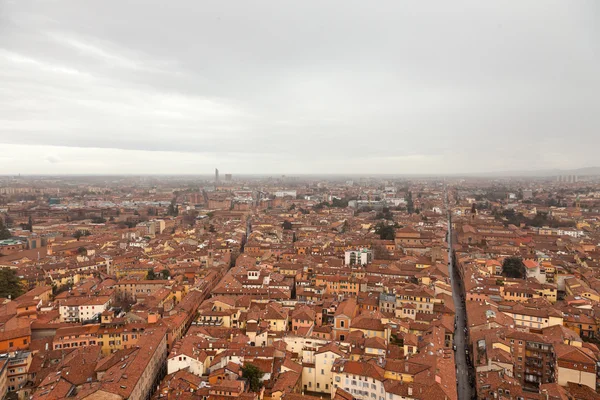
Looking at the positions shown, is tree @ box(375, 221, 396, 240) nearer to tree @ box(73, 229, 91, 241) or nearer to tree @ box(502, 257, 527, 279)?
tree @ box(502, 257, 527, 279)

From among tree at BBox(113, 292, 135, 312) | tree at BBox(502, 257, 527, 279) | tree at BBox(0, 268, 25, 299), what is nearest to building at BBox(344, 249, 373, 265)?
tree at BBox(502, 257, 527, 279)

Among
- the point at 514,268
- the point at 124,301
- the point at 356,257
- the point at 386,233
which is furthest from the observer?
the point at 386,233

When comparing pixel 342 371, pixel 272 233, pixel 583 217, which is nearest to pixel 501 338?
pixel 342 371

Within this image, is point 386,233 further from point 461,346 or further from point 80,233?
point 80,233

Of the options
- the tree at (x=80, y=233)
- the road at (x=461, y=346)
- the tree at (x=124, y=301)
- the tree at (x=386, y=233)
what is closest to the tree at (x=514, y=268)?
the road at (x=461, y=346)

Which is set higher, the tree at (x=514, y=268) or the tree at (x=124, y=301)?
the tree at (x=514, y=268)

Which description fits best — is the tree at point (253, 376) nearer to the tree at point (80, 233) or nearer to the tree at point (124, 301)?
the tree at point (124, 301)

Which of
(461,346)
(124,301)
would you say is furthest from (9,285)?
Answer: (461,346)
